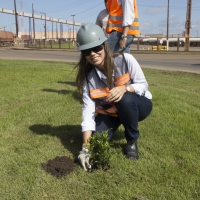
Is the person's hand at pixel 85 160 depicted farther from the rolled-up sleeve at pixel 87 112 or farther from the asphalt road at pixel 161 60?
the asphalt road at pixel 161 60

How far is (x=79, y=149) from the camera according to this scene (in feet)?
10.00

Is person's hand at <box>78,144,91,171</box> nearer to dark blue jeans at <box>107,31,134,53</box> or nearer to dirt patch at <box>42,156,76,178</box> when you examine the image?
dirt patch at <box>42,156,76,178</box>

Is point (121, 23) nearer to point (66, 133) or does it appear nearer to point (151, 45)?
point (66, 133)

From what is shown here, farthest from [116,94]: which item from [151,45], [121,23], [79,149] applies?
[151,45]

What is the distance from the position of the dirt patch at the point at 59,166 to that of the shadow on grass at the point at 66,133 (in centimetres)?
23

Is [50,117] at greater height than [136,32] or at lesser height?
lesser

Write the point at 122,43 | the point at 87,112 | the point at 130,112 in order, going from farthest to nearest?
the point at 122,43
the point at 87,112
the point at 130,112

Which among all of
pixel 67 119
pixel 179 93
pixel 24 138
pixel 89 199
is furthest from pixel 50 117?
pixel 179 93

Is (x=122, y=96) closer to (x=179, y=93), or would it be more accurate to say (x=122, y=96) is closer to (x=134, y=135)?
(x=134, y=135)

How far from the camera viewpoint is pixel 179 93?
566cm

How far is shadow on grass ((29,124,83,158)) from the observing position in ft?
10.2

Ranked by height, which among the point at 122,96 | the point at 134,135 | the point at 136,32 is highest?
the point at 136,32

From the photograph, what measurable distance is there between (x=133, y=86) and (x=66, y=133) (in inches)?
43.5

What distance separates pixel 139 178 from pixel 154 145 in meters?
0.71
